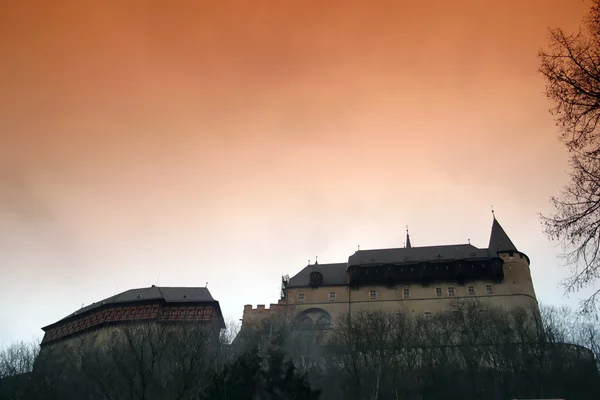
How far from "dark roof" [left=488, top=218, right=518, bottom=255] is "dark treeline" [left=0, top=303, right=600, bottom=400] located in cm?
1129

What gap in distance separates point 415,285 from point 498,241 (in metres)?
11.3

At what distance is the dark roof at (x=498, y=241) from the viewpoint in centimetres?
5509

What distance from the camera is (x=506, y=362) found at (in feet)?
116

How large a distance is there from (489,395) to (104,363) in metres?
27.4

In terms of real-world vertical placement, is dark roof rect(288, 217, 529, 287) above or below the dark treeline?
above

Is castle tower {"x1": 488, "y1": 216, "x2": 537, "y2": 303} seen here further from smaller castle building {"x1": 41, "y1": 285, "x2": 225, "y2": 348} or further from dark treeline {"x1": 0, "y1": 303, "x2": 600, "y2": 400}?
smaller castle building {"x1": 41, "y1": 285, "x2": 225, "y2": 348}

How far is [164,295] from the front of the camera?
63062 mm

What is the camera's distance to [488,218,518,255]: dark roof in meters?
55.1

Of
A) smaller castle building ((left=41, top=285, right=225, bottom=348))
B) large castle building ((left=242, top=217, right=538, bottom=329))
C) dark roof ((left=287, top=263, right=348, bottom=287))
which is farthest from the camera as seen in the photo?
smaller castle building ((left=41, top=285, right=225, bottom=348))

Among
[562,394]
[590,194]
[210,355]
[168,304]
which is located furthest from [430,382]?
[168,304]

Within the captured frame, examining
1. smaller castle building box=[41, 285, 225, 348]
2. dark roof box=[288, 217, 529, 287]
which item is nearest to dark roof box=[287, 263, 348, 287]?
dark roof box=[288, 217, 529, 287]

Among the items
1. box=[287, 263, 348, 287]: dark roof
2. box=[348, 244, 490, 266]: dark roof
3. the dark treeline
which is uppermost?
box=[348, 244, 490, 266]: dark roof

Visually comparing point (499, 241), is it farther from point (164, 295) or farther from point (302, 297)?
point (164, 295)

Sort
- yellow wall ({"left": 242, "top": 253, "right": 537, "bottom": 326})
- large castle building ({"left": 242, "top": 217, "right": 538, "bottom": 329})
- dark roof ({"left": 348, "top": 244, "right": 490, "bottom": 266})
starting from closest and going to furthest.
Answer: yellow wall ({"left": 242, "top": 253, "right": 537, "bottom": 326}) < large castle building ({"left": 242, "top": 217, "right": 538, "bottom": 329}) < dark roof ({"left": 348, "top": 244, "right": 490, "bottom": 266})
